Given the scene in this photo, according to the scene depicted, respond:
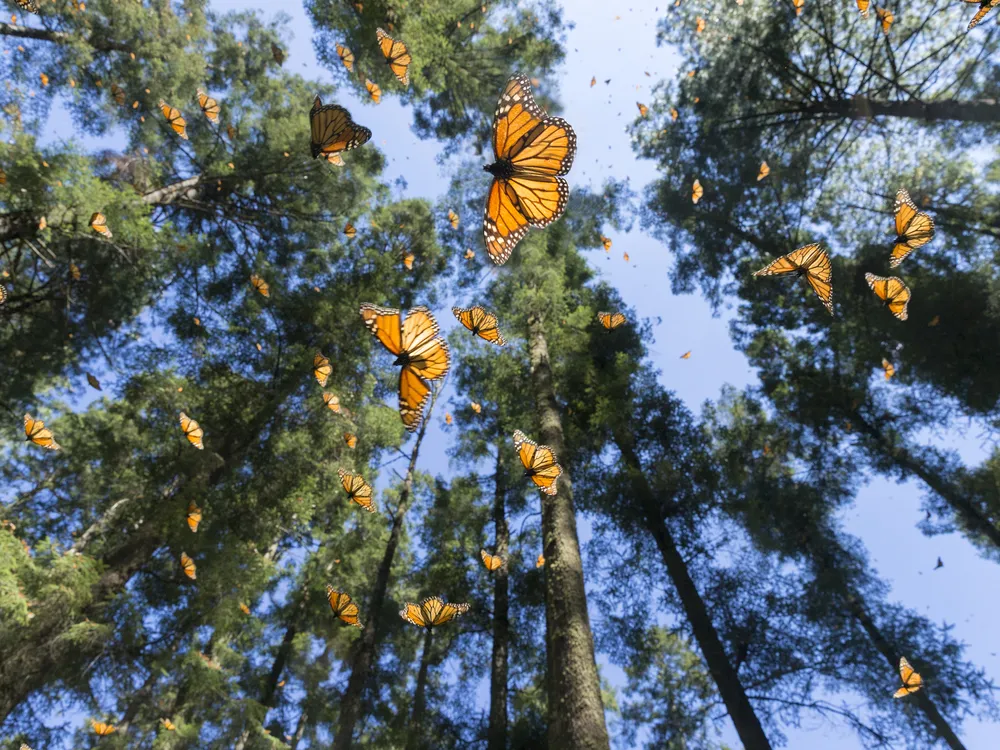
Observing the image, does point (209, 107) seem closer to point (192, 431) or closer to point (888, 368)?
point (192, 431)

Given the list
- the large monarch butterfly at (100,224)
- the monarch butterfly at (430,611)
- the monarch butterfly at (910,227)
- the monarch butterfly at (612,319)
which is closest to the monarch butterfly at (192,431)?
the large monarch butterfly at (100,224)

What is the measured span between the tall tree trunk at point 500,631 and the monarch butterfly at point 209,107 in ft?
29.3

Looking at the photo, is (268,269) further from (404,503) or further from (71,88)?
(71,88)

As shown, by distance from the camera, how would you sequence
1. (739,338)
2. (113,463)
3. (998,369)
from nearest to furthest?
(113,463), (998,369), (739,338)

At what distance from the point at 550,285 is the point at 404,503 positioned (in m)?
4.60

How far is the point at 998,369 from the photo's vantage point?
7402 millimetres

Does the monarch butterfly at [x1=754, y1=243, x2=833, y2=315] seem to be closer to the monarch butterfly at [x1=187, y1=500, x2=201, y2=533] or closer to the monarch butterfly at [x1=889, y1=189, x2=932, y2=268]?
the monarch butterfly at [x1=889, y1=189, x2=932, y2=268]

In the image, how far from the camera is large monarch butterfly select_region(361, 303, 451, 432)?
293 centimetres

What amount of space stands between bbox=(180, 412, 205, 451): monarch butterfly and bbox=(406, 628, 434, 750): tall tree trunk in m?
4.30

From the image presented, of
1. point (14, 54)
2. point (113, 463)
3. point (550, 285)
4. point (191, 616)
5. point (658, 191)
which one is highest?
point (658, 191)

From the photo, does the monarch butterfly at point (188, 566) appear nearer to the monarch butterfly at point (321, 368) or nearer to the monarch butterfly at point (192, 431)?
the monarch butterfly at point (192, 431)

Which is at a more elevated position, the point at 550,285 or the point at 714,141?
the point at 714,141

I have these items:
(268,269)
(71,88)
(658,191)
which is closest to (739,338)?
(658,191)

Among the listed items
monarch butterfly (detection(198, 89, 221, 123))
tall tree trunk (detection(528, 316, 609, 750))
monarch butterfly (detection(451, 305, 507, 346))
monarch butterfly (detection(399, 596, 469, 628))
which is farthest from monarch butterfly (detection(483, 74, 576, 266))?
monarch butterfly (detection(198, 89, 221, 123))
